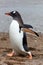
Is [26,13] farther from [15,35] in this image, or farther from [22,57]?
[15,35]

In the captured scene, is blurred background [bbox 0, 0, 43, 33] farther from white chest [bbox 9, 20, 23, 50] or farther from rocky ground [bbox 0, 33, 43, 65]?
white chest [bbox 9, 20, 23, 50]

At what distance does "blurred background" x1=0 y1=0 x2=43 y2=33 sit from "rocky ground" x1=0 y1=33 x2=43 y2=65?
136cm

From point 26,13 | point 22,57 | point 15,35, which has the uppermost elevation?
point 15,35

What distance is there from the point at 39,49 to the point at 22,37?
1.12m

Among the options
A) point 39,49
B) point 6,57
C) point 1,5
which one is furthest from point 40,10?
point 6,57

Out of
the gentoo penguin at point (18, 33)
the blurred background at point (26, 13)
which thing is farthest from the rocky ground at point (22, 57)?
the blurred background at point (26, 13)

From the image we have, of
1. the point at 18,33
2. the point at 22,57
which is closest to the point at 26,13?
the point at 22,57

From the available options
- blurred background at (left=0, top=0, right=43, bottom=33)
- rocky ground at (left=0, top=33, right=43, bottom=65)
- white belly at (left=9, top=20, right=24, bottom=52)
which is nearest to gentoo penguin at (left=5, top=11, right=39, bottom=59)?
white belly at (left=9, top=20, right=24, bottom=52)

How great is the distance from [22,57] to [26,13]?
20.1 ft

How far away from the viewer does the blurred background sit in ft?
34.8

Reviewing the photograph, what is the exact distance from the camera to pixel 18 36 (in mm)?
6422

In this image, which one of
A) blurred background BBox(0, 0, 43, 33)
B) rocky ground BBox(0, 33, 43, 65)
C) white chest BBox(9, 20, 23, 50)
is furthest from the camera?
blurred background BBox(0, 0, 43, 33)

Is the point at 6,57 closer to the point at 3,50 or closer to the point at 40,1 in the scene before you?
the point at 3,50

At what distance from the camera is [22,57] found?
662 cm
